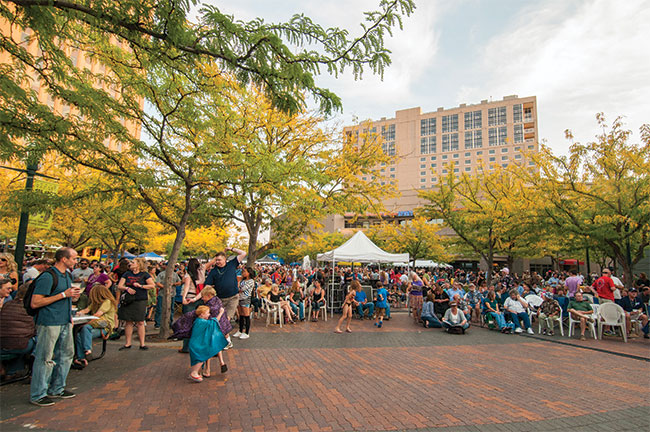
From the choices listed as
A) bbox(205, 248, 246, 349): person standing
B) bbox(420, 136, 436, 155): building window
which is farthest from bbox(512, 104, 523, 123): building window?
bbox(205, 248, 246, 349): person standing

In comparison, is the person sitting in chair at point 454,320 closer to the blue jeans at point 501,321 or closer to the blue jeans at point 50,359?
the blue jeans at point 501,321

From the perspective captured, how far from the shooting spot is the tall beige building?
319 ft

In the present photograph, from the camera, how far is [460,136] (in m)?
105

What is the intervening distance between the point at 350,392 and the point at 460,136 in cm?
11170

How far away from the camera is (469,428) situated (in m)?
3.83

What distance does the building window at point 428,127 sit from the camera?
357ft

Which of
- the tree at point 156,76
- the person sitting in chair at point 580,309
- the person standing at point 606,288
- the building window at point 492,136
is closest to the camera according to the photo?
the tree at point 156,76

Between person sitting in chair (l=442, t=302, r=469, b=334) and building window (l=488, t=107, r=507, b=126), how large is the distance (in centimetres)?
10453

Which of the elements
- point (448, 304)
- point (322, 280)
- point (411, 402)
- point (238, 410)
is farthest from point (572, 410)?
point (322, 280)

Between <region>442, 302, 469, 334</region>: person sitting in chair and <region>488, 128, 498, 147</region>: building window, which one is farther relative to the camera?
<region>488, 128, 498, 147</region>: building window

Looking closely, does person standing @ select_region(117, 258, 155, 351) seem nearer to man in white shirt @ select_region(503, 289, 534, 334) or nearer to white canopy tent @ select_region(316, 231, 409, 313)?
white canopy tent @ select_region(316, 231, 409, 313)

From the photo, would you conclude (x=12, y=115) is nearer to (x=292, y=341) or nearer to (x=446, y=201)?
(x=292, y=341)

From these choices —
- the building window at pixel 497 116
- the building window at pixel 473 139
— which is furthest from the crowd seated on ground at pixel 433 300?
the building window at pixel 497 116

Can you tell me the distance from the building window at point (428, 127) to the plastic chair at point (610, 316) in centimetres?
10565
